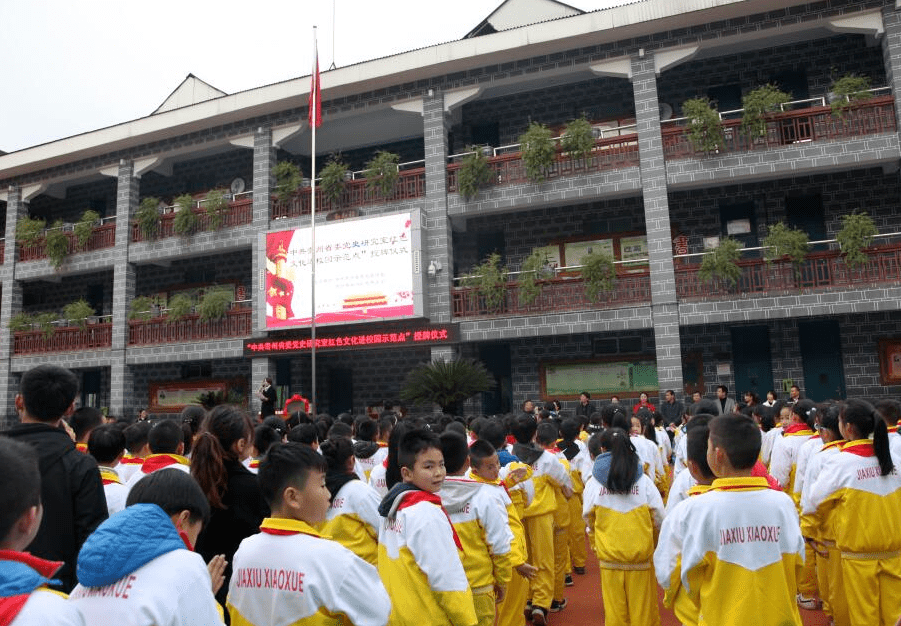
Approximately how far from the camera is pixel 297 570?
2273 millimetres

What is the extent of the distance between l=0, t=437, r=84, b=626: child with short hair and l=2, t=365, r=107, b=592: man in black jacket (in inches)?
47.1

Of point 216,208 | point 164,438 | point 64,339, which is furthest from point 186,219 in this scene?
point 164,438

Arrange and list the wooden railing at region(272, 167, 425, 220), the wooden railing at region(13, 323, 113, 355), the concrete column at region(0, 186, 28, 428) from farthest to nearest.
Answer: the concrete column at region(0, 186, 28, 428) < the wooden railing at region(13, 323, 113, 355) < the wooden railing at region(272, 167, 425, 220)

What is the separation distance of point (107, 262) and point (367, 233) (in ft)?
27.7

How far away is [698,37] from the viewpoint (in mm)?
14125

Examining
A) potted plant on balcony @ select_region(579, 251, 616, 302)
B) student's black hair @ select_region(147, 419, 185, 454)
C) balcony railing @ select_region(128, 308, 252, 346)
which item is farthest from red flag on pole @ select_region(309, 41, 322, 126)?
student's black hair @ select_region(147, 419, 185, 454)

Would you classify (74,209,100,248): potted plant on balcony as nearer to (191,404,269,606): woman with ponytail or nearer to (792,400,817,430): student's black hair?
(191,404,269,606): woman with ponytail

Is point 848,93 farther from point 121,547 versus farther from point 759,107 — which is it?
point 121,547

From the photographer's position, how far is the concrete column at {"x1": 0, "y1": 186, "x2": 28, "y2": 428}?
65.3ft

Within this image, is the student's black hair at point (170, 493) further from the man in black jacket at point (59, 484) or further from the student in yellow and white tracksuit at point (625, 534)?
the student in yellow and white tracksuit at point (625, 534)

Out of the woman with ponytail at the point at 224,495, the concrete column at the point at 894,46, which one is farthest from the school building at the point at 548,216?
the woman with ponytail at the point at 224,495

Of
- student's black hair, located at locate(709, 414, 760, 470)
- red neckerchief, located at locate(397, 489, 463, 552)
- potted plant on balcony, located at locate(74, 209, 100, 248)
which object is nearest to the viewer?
student's black hair, located at locate(709, 414, 760, 470)

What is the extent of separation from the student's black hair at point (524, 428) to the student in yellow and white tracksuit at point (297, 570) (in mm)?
3247

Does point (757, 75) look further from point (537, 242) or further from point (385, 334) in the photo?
point (385, 334)
